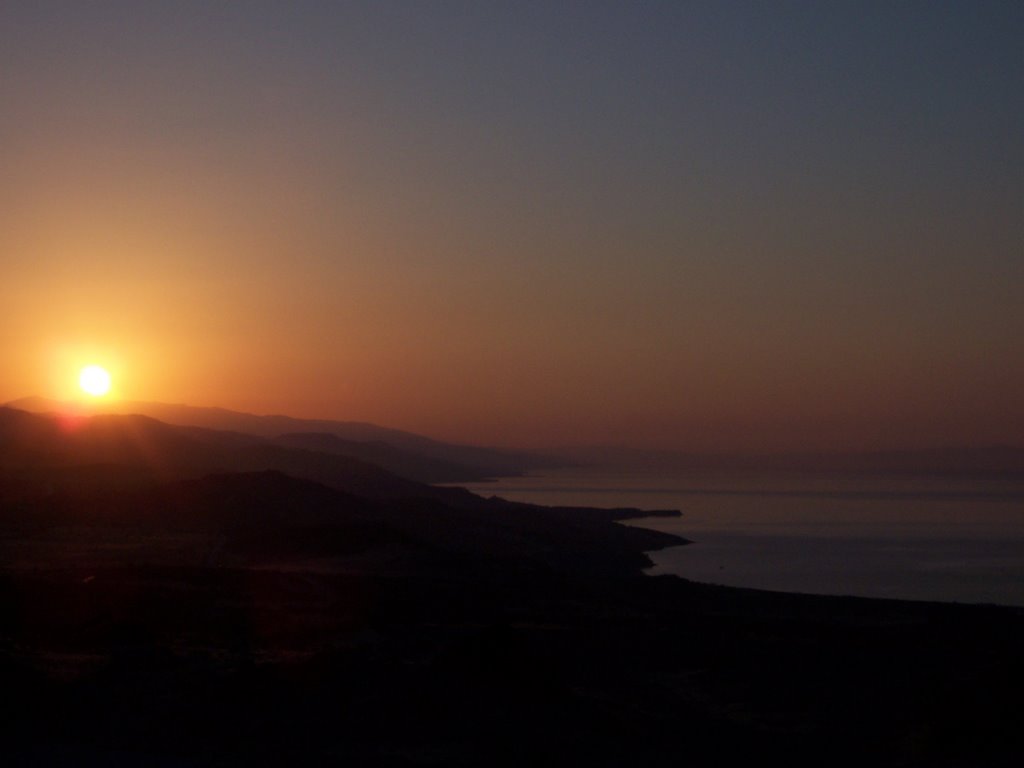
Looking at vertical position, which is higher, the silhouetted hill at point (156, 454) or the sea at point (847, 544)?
the silhouetted hill at point (156, 454)

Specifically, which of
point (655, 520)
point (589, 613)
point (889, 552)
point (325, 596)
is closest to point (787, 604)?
point (589, 613)

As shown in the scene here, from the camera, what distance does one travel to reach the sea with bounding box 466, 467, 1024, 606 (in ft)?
149

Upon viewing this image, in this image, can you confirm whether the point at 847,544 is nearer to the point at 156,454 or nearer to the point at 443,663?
the point at 156,454

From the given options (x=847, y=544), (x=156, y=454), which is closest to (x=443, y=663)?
(x=847, y=544)

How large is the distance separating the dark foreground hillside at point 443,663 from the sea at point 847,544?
35.4ft

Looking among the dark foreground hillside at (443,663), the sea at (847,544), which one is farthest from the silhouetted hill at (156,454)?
the dark foreground hillside at (443,663)

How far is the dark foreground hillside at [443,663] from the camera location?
13289 millimetres

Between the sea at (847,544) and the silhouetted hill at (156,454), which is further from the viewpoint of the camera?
the silhouetted hill at (156,454)

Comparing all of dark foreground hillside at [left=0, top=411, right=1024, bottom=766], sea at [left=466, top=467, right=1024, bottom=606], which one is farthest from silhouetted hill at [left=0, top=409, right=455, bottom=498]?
dark foreground hillside at [left=0, top=411, right=1024, bottom=766]

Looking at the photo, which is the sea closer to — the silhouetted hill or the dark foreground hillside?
the dark foreground hillside

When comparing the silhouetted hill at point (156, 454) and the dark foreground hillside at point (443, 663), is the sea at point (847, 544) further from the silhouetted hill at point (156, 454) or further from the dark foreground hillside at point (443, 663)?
the silhouetted hill at point (156, 454)

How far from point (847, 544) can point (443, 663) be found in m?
54.5

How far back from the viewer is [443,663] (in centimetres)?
1608

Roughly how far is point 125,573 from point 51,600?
6.07 metres
